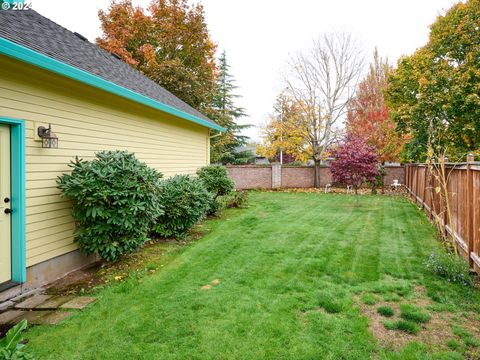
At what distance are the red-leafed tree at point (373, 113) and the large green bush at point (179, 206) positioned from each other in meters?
15.8

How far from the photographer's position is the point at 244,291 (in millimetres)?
3658

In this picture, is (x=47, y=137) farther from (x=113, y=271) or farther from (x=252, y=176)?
(x=252, y=176)

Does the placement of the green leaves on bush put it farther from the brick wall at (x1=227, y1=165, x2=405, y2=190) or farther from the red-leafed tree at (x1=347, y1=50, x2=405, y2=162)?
the red-leafed tree at (x1=347, y1=50, x2=405, y2=162)

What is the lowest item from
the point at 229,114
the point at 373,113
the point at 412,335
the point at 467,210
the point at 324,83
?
the point at 412,335

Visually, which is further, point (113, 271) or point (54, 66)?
point (113, 271)

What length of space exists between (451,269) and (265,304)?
A: 2.64 metres

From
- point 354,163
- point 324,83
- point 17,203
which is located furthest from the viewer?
point 324,83

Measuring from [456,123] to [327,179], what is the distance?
793 centimetres

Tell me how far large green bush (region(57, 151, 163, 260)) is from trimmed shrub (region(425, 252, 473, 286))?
4234mm

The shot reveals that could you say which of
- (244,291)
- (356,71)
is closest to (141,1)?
(356,71)

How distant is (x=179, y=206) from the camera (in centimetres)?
627

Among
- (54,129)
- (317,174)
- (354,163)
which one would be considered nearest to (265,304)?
(54,129)

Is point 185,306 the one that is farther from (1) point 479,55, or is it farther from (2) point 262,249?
(1) point 479,55

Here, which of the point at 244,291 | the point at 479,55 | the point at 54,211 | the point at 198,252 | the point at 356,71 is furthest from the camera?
the point at 356,71
